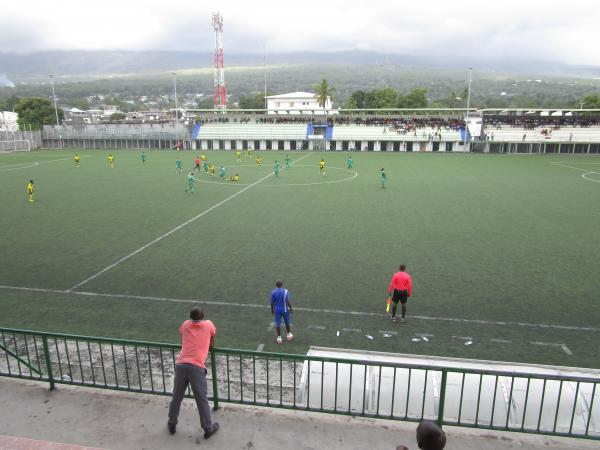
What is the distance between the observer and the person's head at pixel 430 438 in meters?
3.42

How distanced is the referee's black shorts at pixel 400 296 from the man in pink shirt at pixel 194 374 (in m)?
5.80

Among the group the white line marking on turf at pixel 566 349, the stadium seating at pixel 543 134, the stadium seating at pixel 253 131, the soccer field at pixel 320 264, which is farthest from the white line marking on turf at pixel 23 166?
the stadium seating at pixel 543 134

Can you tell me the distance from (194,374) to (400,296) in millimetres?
6110

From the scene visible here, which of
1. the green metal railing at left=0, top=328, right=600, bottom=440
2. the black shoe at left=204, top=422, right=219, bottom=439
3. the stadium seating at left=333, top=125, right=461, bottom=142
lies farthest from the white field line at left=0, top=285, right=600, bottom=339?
the stadium seating at left=333, top=125, right=461, bottom=142

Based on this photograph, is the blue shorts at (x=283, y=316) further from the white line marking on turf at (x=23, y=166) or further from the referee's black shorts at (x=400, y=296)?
the white line marking on turf at (x=23, y=166)

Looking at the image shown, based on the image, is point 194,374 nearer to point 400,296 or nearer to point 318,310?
point 318,310

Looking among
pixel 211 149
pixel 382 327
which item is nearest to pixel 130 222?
pixel 382 327

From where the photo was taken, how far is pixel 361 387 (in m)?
6.99

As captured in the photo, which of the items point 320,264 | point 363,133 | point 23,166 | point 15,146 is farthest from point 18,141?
point 320,264

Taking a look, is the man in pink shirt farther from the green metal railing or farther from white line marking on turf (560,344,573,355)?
A: white line marking on turf (560,344,573,355)

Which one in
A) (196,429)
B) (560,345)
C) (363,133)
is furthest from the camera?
(363,133)

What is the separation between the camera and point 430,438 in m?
3.44

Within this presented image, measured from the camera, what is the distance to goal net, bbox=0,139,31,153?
201 feet

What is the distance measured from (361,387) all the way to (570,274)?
9.86 meters
